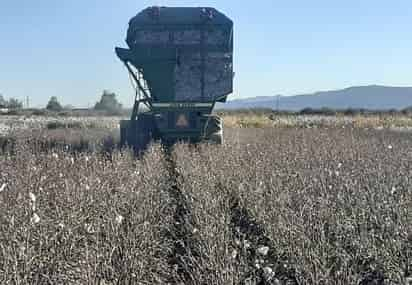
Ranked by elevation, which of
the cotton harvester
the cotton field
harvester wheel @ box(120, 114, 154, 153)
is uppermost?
the cotton harvester

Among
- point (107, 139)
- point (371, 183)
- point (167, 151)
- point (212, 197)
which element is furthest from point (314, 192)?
point (107, 139)

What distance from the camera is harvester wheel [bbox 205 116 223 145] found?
1110 centimetres

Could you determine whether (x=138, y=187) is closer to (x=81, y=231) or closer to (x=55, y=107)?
(x=81, y=231)

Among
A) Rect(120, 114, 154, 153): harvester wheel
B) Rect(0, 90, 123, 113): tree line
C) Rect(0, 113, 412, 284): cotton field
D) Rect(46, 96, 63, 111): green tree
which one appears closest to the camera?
Rect(0, 113, 412, 284): cotton field

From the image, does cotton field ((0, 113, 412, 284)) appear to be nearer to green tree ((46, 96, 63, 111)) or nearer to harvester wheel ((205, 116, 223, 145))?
harvester wheel ((205, 116, 223, 145))

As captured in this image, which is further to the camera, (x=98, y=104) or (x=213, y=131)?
(x=98, y=104)

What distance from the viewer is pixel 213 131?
11148 millimetres

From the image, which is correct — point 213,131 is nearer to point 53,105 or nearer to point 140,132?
A: point 140,132

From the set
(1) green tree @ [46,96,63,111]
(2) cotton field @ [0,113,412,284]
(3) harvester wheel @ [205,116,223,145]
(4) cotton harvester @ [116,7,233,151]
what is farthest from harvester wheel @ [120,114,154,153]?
(1) green tree @ [46,96,63,111]

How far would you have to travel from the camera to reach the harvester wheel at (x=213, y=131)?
1110 cm

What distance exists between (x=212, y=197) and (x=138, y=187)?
2.60 ft

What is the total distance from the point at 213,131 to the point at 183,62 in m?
1.50

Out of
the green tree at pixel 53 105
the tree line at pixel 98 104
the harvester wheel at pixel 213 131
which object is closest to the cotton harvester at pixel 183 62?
the harvester wheel at pixel 213 131

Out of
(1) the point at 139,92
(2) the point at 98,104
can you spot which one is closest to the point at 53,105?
(2) the point at 98,104
